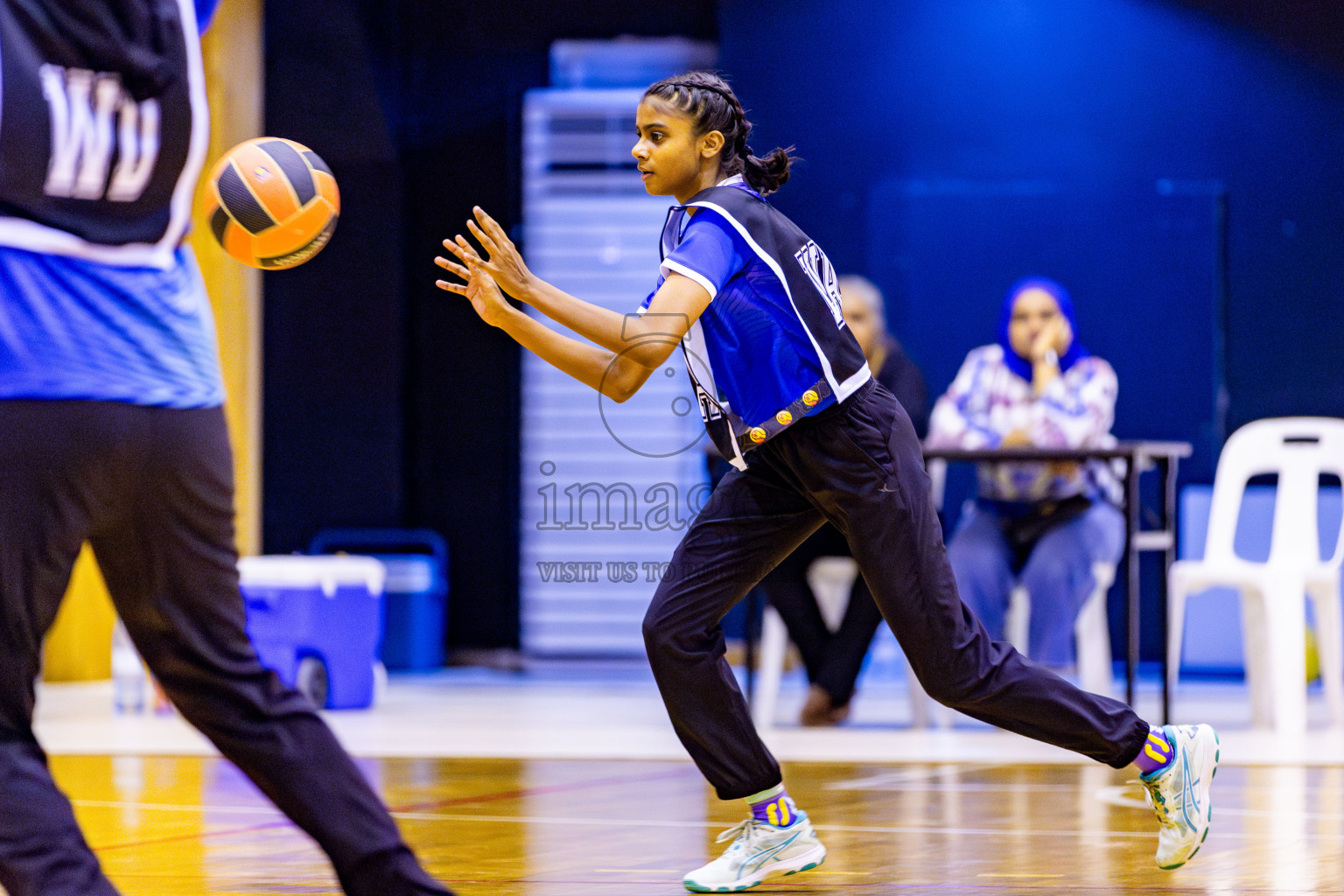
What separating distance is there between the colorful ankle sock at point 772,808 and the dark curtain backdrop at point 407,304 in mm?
6044

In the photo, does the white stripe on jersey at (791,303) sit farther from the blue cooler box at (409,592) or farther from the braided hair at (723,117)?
the blue cooler box at (409,592)

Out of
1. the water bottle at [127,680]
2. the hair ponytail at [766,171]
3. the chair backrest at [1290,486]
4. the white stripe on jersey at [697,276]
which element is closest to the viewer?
the white stripe on jersey at [697,276]

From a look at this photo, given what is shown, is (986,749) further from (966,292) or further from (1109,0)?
Answer: (1109,0)

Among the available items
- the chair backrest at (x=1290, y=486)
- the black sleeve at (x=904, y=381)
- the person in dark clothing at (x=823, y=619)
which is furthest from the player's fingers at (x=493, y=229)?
the chair backrest at (x=1290, y=486)

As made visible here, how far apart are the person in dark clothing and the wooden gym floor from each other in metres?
0.20

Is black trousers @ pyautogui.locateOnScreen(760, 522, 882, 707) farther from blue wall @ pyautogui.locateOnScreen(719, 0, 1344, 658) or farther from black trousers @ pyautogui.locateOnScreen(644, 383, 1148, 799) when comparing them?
black trousers @ pyautogui.locateOnScreen(644, 383, 1148, 799)

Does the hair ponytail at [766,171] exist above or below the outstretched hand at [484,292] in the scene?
above

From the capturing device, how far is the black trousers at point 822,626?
6152mm

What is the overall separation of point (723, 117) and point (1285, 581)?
12.4 feet

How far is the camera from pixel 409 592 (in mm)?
9078

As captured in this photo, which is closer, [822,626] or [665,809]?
[665,809]

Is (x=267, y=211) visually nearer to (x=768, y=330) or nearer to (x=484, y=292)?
(x=484, y=292)
